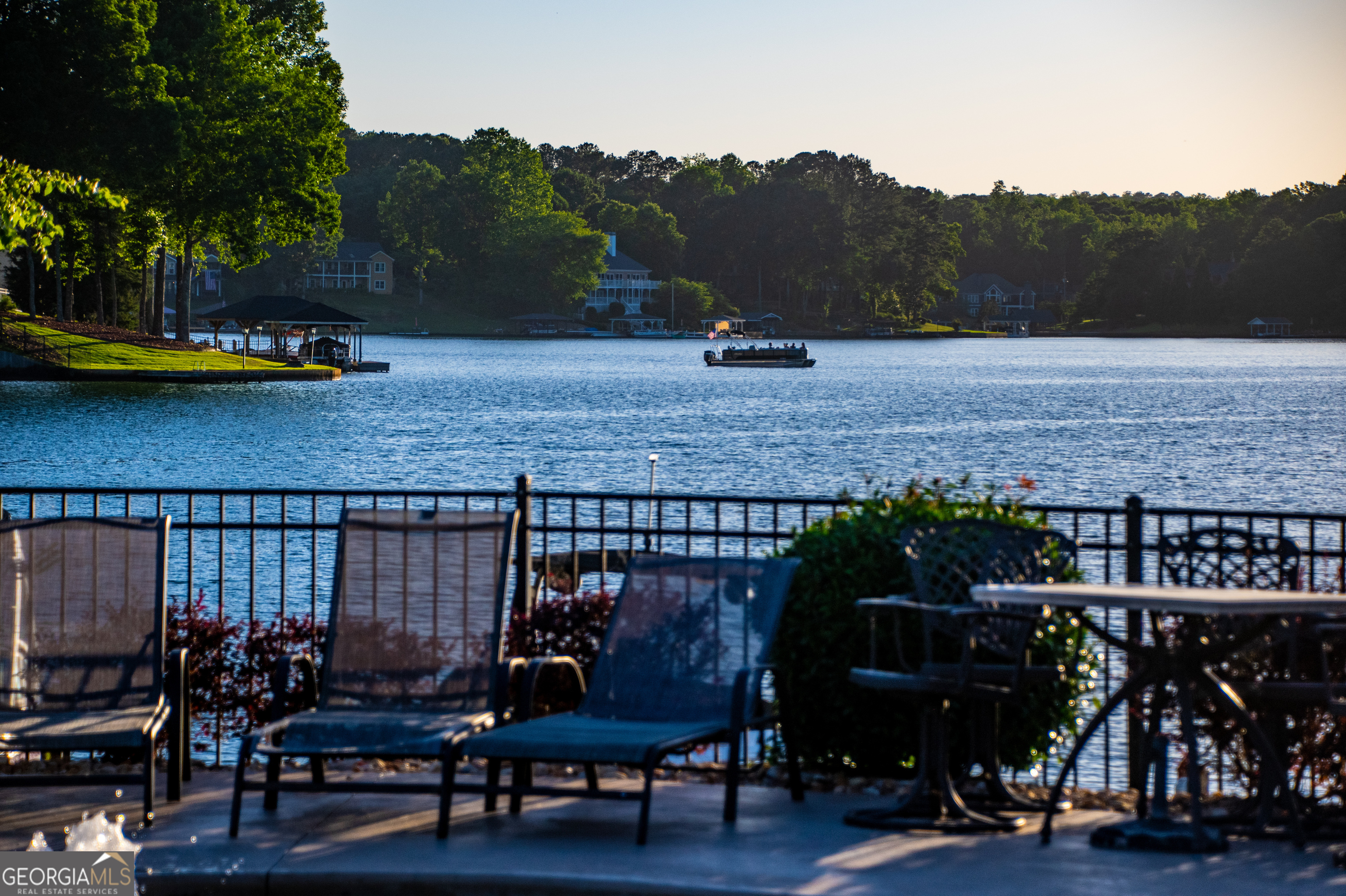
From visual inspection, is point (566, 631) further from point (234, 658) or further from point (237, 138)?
point (237, 138)

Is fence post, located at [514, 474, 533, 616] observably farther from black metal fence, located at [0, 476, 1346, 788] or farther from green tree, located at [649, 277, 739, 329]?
green tree, located at [649, 277, 739, 329]

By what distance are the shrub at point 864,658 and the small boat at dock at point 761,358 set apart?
97.0m

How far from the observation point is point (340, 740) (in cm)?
499

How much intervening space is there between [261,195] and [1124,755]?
1990 inches

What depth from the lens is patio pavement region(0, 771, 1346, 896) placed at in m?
4.38

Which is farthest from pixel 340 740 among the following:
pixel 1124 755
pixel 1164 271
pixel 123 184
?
pixel 1164 271

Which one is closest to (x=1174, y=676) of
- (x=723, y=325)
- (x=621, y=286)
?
(x=723, y=325)

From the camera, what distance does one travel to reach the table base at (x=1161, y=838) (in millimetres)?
4723

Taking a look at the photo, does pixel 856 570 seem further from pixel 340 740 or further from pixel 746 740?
pixel 340 740

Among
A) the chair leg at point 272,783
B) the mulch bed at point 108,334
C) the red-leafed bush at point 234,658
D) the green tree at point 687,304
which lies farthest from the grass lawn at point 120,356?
the green tree at point 687,304

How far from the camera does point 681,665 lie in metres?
5.44

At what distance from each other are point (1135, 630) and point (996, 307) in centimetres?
19389

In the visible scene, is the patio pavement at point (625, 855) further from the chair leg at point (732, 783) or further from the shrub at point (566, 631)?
the shrub at point (566, 631)

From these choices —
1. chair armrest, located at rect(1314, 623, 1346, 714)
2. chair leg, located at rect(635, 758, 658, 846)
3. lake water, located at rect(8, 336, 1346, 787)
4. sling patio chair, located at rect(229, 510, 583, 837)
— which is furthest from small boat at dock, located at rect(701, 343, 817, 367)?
chair leg, located at rect(635, 758, 658, 846)
